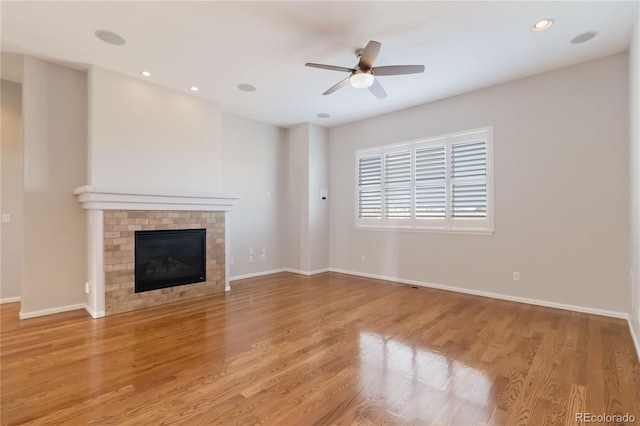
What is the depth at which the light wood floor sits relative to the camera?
6.25 feet

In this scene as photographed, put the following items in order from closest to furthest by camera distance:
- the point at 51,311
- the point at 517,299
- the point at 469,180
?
the point at 51,311 → the point at 517,299 → the point at 469,180

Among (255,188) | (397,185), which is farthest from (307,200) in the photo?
(397,185)

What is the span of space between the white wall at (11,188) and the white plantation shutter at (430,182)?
6031 mm

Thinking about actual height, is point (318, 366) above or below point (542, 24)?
below

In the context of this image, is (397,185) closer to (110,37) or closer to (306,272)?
(306,272)

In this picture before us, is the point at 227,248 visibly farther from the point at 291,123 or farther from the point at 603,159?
the point at 603,159

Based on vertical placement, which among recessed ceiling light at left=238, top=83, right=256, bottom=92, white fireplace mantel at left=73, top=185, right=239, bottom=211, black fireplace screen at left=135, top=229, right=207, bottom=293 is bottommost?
black fireplace screen at left=135, top=229, right=207, bottom=293

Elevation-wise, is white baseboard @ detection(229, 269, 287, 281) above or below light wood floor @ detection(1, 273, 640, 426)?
above

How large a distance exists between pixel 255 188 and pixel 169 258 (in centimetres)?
229

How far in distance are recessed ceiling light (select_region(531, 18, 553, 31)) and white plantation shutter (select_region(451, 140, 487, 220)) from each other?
1.71m

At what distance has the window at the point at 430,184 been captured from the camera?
4.61 m

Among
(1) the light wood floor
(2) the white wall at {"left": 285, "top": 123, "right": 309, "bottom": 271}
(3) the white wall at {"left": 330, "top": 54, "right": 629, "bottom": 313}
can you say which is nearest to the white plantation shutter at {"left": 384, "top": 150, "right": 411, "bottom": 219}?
(3) the white wall at {"left": 330, "top": 54, "right": 629, "bottom": 313}

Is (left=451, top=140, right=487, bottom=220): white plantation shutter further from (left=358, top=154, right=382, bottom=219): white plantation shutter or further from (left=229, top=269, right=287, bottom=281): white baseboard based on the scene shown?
(left=229, top=269, right=287, bottom=281): white baseboard

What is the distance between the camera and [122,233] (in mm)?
3910
